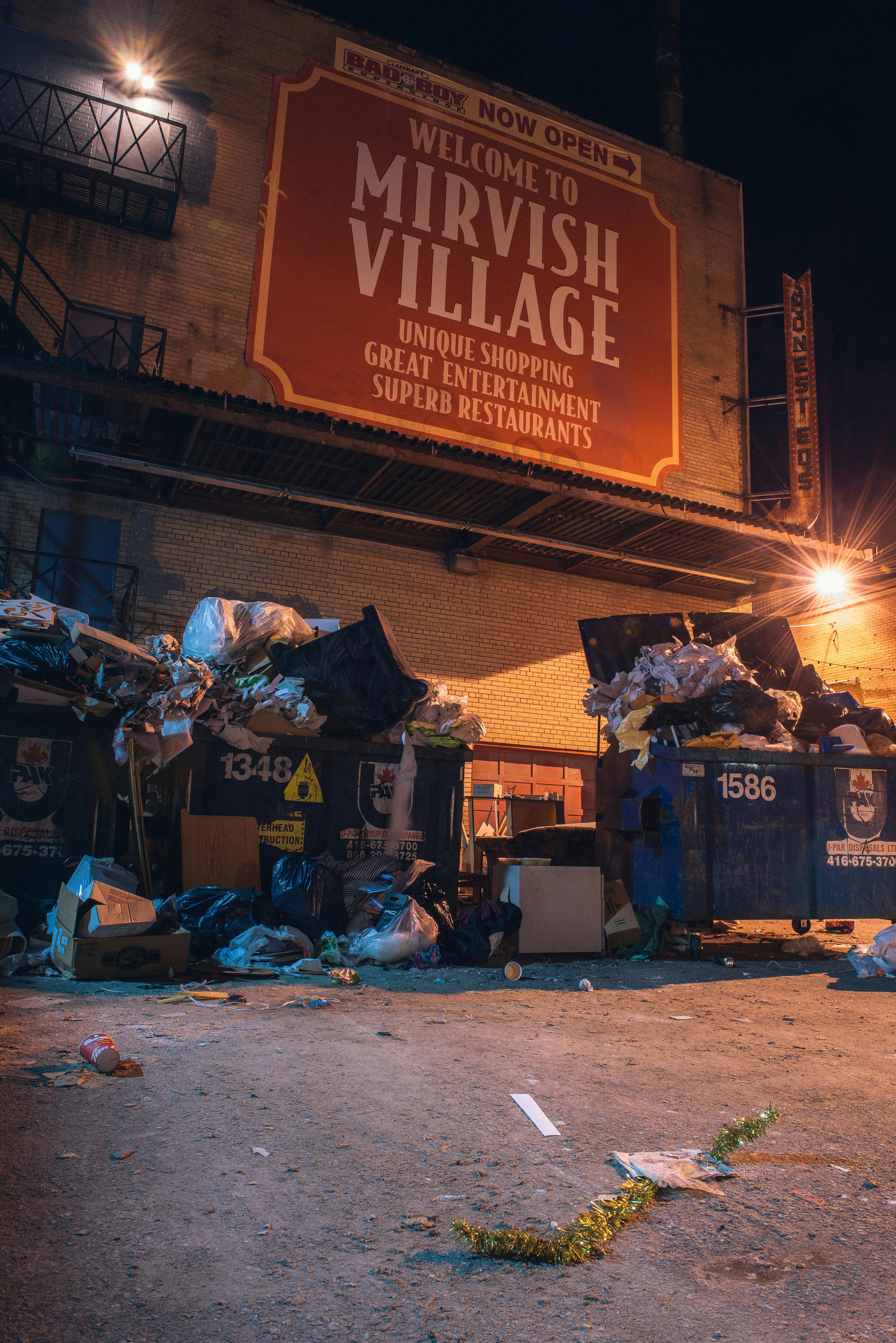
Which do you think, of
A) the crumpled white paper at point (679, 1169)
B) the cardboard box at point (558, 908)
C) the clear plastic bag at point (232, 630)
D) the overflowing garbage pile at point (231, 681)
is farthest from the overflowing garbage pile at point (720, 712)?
the crumpled white paper at point (679, 1169)

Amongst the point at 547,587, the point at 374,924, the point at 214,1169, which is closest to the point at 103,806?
the point at 374,924

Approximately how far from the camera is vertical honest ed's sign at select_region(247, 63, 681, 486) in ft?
34.2

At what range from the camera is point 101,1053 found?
277 centimetres

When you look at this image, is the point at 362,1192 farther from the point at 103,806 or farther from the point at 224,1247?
the point at 103,806

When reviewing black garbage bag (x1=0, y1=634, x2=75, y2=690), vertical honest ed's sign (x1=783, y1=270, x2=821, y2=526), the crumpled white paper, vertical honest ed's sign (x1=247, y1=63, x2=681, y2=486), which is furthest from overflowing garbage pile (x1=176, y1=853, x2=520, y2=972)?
vertical honest ed's sign (x1=783, y1=270, x2=821, y2=526)

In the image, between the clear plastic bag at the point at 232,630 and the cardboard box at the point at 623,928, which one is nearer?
the cardboard box at the point at 623,928

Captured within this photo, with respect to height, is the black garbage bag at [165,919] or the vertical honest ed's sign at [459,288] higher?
the vertical honest ed's sign at [459,288]

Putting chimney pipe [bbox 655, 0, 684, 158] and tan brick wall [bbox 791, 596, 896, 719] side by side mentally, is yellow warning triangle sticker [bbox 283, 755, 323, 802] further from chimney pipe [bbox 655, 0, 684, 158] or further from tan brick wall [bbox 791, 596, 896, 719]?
chimney pipe [bbox 655, 0, 684, 158]

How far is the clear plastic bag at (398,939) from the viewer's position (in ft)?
17.3

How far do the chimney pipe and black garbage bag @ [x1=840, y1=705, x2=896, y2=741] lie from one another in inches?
460

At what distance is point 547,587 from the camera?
11.4 meters

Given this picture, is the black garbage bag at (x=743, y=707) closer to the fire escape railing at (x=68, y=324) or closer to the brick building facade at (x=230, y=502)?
the brick building facade at (x=230, y=502)

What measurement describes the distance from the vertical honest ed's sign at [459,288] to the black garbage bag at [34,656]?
18.5 feet

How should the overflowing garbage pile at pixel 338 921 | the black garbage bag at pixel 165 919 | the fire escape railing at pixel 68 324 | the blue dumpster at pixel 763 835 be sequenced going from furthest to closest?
the fire escape railing at pixel 68 324
the blue dumpster at pixel 763 835
the overflowing garbage pile at pixel 338 921
the black garbage bag at pixel 165 919
